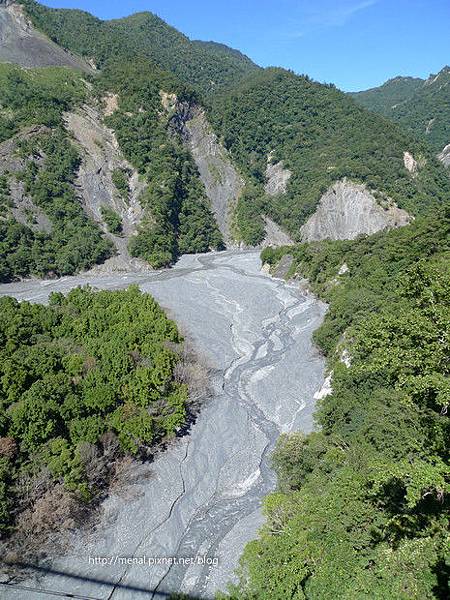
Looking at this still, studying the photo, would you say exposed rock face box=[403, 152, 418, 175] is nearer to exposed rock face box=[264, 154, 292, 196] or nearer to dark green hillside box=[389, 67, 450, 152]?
exposed rock face box=[264, 154, 292, 196]

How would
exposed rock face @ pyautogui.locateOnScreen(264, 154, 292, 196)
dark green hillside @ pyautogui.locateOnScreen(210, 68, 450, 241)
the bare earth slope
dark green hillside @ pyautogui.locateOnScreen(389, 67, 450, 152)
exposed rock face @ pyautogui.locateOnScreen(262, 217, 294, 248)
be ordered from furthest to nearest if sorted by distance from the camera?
dark green hillside @ pyautogui.locateOnScreen(389, 67, 450, 152) → exposed rock face @ pyautogui.locateOnScreen(264, 154, 292, 196) → the bare earth slope → exposed rock face @ pyautogui.locateOnScreen(262, 217, 294, 248) → dark green hillside @ pyautogui.locateOnScreen(210, 68, 450, 241)

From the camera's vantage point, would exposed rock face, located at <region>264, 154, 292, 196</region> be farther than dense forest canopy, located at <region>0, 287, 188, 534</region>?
Yes

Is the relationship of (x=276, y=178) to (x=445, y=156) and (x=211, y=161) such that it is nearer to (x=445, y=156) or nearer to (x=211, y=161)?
(x=211, y=161)

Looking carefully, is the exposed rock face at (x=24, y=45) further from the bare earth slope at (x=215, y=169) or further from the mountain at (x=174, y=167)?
the bare earth slope at (x=215, y=169)

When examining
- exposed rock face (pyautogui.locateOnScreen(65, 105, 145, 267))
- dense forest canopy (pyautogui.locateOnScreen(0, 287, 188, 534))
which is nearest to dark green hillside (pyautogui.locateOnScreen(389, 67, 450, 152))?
exposed rock face (pyautogui.locateOnScreen(65, 105, 145, 267))

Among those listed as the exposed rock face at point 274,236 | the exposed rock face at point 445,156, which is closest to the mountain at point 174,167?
the exposed rock face at point 274,236

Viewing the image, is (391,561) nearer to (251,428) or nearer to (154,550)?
(154,550)

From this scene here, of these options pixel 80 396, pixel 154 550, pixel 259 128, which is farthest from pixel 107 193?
pixel 154 550
